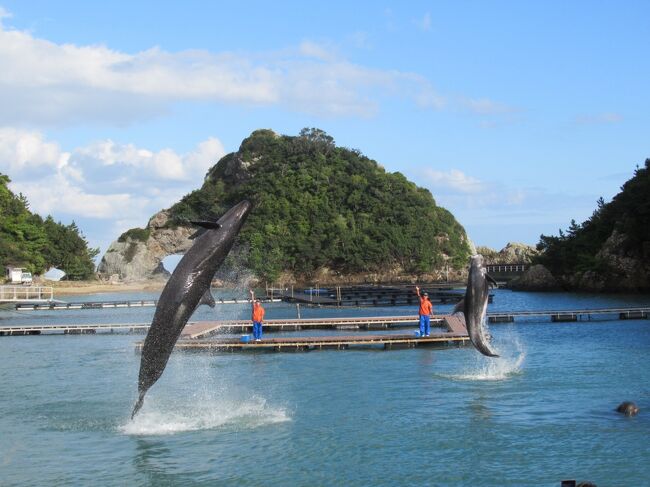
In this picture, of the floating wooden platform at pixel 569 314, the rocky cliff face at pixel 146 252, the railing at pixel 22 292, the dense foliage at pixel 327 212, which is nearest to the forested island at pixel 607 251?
the floating wooden platform at pixel 569 314

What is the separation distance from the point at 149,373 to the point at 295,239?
101m

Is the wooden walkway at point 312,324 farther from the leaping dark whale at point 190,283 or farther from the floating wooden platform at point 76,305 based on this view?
the floating wooden platform at point 76,305

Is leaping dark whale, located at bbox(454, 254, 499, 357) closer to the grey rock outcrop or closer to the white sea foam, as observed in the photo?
the white sea foam

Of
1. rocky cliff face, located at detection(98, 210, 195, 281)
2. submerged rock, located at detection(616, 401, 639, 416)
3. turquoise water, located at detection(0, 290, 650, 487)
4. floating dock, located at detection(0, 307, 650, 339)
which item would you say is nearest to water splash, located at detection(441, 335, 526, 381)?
turquoise water, located at detection(0, 290, 650, 487)

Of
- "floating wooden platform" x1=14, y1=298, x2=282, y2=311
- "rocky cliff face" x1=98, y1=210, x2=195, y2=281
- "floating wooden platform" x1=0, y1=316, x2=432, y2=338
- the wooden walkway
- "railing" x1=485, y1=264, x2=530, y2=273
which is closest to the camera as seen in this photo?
the wooden walkway

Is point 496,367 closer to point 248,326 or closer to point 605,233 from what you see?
point 248,326

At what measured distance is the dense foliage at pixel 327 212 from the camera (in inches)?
4362

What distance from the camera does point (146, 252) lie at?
413ft

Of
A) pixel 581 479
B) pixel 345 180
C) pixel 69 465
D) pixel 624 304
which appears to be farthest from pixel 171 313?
pixel 345 180

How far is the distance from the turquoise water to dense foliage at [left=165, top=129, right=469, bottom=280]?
77.6m

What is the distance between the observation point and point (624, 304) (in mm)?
53594

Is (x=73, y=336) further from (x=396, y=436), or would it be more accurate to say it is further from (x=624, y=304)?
(x=624, y=304)

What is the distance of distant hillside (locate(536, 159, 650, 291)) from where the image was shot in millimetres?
65375

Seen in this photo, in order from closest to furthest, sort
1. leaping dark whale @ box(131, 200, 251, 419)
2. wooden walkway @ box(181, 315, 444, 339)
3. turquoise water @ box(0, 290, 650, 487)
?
1. leaping dark whale @ box(131, 200, 251, 419)
2. turquoise water @ box(0, 290, 650, 487)
3. wooden walkway @ box(181, 315, 444, 339)
